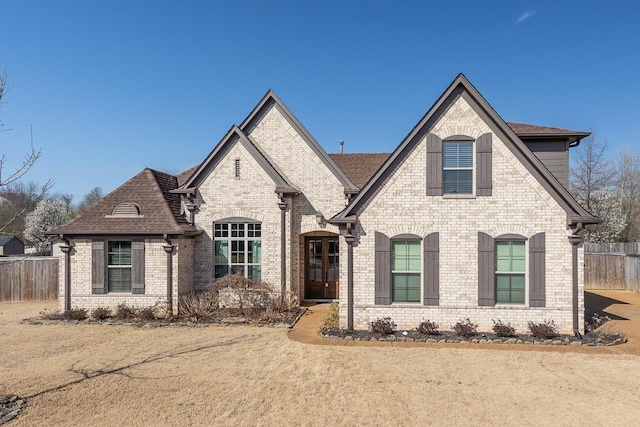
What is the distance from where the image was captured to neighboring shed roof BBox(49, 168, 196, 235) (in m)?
13.2

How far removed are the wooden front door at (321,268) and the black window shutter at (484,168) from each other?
651 centimetres

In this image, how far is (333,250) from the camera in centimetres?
1566

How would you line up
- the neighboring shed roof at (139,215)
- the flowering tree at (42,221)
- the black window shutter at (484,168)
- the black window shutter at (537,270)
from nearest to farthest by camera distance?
the black window shutter at (537,270)
the black window shutter at (484,168)
the neighboring shed roof at (139,215)
the flowering tree at (42,221)

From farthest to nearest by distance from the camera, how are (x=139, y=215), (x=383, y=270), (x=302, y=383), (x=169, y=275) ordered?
(x=139, y=215) → (x=169, y=275) → (x=383, y=270) → (x=302, y=383)

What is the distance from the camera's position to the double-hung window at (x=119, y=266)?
44.1ft

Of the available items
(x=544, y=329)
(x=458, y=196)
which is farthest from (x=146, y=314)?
(x=544, y=329)

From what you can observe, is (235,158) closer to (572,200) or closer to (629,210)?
(572,200)

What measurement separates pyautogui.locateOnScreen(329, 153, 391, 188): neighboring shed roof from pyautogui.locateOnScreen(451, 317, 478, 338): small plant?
23.6 ft

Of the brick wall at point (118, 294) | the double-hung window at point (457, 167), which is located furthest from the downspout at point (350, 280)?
the brick wall at point (118, 294)

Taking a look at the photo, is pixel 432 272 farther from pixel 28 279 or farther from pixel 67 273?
pixel 28 279

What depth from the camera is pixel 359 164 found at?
1788cm

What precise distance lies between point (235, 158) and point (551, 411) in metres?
12.0

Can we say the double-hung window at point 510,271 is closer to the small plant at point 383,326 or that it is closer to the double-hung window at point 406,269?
the double-hung window at point 406,269

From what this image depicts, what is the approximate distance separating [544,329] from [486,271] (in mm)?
2008
